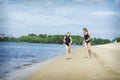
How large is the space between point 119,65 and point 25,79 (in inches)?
105

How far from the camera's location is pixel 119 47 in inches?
834

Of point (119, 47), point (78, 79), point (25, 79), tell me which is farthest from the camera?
point (119, 47)

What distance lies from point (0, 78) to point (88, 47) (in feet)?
15.7

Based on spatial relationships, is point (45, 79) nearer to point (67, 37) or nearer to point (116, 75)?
point (116, 75)

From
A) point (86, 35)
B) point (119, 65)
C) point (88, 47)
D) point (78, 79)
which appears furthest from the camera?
point (88, 47)

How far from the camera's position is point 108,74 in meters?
6.64

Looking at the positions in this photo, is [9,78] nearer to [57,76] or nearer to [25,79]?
[25,79]

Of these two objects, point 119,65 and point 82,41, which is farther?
point 82,41

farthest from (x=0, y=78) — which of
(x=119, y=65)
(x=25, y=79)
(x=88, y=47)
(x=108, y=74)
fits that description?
(x=88, y=47)

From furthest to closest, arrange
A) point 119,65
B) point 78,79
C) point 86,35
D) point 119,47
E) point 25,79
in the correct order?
point 119,47, point 86,35, point 119,65, point 25,79, point 78,79

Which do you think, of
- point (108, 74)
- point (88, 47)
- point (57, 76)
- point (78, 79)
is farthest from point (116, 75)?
point (88, 47)

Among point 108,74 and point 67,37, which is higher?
point 67,37

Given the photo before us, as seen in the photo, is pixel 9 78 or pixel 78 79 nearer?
pixel 78 79

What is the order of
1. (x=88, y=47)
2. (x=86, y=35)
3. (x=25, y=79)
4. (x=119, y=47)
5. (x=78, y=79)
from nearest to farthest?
(x=78, y=79) < (x=25, y=79) < (x=86, y=35) < (x=88, y=47) < (x=119, y=47)
